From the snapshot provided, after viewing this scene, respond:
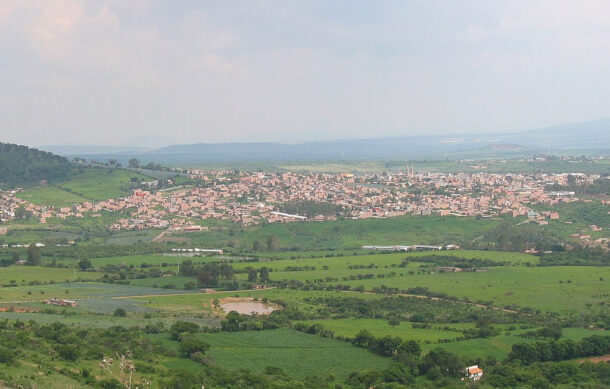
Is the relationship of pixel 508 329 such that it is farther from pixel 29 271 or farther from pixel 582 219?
pixel 582 219

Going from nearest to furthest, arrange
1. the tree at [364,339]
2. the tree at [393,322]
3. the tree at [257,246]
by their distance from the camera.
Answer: the tree at [364,339]
the tree at [393,322]
the tree at [257,246]

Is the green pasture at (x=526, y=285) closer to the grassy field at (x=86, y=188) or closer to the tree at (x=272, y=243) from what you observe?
the tree at (x=272, y=243)

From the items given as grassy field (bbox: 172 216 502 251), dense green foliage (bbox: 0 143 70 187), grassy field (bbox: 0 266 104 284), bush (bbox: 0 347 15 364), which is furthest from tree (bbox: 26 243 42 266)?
dense green foliage (bbox: 0 143 70 187)

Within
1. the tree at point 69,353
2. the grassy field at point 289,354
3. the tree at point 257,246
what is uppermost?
the tree at point 69,353

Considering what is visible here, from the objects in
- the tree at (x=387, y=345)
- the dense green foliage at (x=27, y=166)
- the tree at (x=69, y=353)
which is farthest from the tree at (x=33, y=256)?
the dense green foliage at (x=27, y=166)

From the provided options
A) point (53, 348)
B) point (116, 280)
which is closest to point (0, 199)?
point (116, 280)
